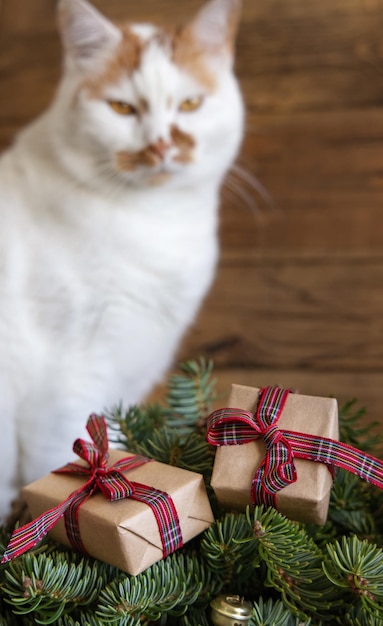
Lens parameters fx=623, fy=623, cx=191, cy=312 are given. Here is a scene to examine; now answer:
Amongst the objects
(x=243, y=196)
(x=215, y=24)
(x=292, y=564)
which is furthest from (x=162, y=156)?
(x=292, y=564)

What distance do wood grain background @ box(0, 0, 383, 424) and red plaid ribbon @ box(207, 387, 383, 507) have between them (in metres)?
0.69

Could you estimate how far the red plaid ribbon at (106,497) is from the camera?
0.38 metres

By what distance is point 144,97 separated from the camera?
0.87 metres

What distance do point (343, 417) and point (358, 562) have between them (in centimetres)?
17

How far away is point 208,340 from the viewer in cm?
119

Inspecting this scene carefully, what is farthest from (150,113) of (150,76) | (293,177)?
(293,177)

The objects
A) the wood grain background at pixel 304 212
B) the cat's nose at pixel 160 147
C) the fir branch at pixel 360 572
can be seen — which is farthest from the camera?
the wood grain background at pixel 304 212

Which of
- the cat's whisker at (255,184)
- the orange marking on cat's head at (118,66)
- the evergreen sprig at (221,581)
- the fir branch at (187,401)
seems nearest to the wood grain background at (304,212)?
the cat's whisker at (255,184)

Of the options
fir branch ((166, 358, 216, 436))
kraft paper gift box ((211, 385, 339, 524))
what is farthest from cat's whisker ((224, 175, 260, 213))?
kraft paper gift box ((211, 385, 339, 524))

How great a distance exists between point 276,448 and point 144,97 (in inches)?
24.9

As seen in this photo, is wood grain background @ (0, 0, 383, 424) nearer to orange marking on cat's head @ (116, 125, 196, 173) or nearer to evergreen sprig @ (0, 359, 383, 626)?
orange marking on cat's head @ (116, 125, 196, 173)

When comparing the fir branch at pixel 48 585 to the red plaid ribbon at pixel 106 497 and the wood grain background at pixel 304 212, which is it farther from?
the wood grain background at pixel 304 212

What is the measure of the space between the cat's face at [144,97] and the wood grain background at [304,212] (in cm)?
26

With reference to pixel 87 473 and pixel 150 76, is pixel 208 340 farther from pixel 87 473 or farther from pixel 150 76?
pixel 87 473
